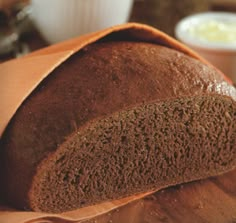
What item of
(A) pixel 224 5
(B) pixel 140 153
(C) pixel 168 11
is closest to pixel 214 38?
(C) pixel 168 11

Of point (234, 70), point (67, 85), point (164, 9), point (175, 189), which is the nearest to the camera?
point (67, 85)

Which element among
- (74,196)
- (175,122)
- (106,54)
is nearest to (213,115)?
(175,122)

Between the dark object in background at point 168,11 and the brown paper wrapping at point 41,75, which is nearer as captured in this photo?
the brown paper wrapping at point 41,75

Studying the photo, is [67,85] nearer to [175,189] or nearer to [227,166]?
[175,189]

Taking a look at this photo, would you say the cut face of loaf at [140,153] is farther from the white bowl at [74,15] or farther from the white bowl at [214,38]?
the white bowl at [74,15]

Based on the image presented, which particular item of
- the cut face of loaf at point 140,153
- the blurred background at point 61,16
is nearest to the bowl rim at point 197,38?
the blurred background at point 61,16

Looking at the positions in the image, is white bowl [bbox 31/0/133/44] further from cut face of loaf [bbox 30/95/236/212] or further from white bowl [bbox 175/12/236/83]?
cut face of loaf [bbox 30/95/236/212]

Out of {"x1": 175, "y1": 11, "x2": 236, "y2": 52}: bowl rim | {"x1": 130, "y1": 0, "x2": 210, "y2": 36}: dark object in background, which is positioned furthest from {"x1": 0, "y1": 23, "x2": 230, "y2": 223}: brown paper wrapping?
{"x1": 130, "y1": 0, "x2": 210, "y2": 36}: dark object in background
